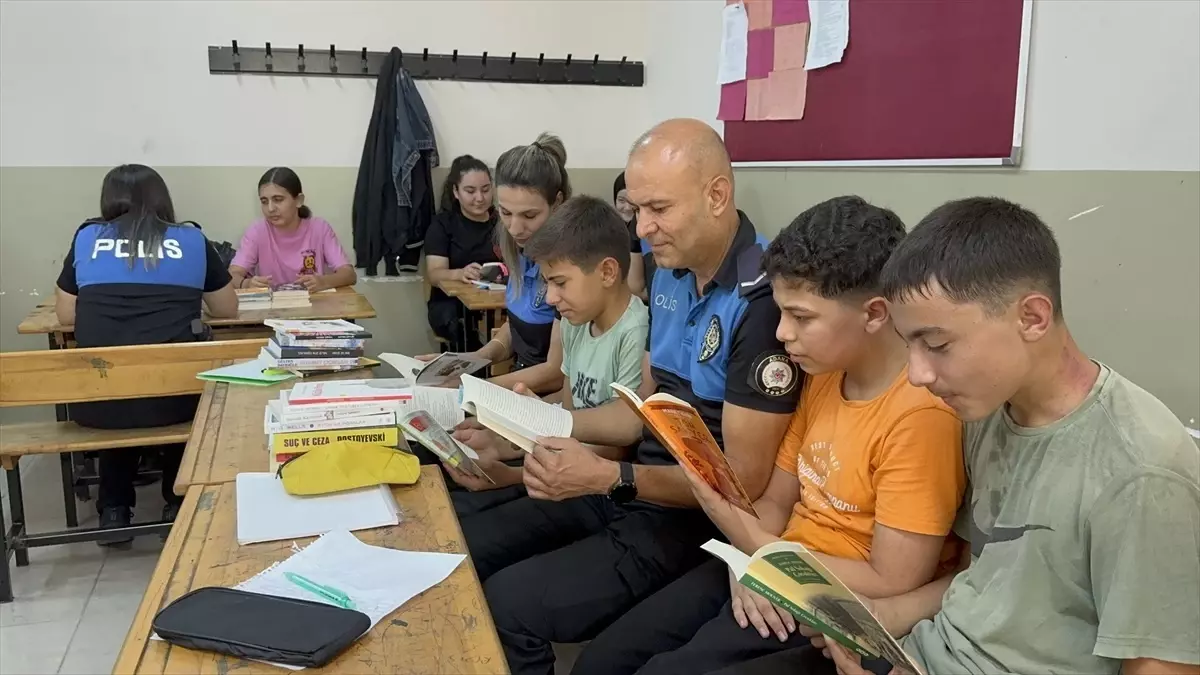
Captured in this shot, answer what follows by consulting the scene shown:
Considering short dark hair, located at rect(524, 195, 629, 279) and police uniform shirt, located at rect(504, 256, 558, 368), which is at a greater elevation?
short dark hair, located at rect(524, 195, 629, 279)

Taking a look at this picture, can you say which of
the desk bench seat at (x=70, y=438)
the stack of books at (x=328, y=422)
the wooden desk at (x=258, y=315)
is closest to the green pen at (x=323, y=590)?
the stack of books at (x=328, y=422)

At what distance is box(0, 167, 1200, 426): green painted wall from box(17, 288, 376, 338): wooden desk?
67 cm

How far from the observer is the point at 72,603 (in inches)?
108

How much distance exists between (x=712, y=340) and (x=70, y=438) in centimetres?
218

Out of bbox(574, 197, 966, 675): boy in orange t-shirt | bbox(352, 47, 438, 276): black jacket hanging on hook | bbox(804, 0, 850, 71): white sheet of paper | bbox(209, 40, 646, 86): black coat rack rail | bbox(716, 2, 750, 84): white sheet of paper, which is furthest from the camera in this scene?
bbox(352, 47, 438, 276): black jacket hanging on hook

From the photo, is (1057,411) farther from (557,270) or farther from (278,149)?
(278,149)

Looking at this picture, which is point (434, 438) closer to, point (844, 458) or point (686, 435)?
point (686, 435)

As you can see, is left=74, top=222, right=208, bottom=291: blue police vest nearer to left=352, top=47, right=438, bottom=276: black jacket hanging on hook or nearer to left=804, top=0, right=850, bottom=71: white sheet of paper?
left=352, top=47, right=438, bottom=276: black jacket hanging on hook

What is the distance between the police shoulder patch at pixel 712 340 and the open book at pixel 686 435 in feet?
0.95

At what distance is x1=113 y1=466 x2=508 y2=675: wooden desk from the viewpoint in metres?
1.09

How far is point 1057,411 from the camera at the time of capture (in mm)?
1160

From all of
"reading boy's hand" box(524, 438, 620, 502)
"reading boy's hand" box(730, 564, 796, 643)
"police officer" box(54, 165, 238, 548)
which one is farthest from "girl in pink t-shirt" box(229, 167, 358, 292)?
"reading boy's hand" box(730, 564, 796, 643)

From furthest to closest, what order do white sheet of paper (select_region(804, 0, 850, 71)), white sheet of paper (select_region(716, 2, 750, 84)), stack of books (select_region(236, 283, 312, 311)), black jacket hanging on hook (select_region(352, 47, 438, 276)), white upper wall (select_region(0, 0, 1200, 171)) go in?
black jacket hanging on hook (select_region(352, 47, 438, 276)) → white upper wall (select_region(0, 0, 1200, 171)) → stack of books (select_region(236, 283, 312, 311)) → white sheet of paper (select_region(716, 2, 750, 84)) → white sheet of paper (select_region(804, 0, 850, 71))

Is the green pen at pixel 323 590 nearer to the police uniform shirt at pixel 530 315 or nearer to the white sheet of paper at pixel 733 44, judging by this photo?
the police uniform shirt at pixel 530 315
